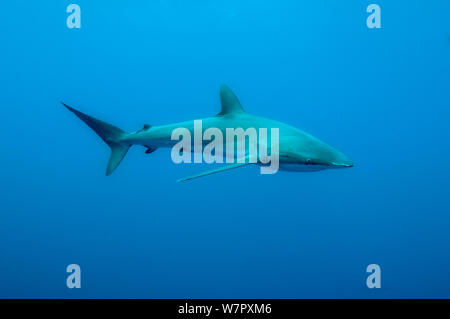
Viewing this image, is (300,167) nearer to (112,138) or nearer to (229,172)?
(112,138)

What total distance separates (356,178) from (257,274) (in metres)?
6.71

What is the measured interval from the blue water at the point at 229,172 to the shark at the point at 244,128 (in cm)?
740

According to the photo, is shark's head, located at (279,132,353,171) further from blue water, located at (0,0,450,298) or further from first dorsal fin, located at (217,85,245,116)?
blue water, located at (0,0,450,298)

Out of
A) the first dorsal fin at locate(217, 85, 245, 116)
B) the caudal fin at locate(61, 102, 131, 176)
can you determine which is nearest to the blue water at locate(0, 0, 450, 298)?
the caudal fin at locate(61, 102, 131, 176)

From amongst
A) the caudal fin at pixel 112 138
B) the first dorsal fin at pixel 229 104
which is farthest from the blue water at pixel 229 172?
the first dorsal fin at pixel 229 104

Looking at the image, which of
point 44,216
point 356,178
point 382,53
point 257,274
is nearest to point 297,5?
point 382,53

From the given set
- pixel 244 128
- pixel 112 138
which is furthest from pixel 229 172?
pixel 244 128

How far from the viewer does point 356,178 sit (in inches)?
687

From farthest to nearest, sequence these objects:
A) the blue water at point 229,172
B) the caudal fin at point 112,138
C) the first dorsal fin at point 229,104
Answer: the blue water at point 229,172, the caudal fin at point 112,138, the first dorsal fin at point 229,104

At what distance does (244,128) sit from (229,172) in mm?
11197

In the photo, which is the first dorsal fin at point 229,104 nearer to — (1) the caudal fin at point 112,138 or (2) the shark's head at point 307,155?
(2) the shark's head at point 307,155

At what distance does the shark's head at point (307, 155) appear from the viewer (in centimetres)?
438

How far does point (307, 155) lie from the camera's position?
4.46 meters

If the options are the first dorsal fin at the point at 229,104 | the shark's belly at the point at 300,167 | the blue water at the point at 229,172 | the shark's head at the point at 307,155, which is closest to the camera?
the shark's head at the point at 307,155
